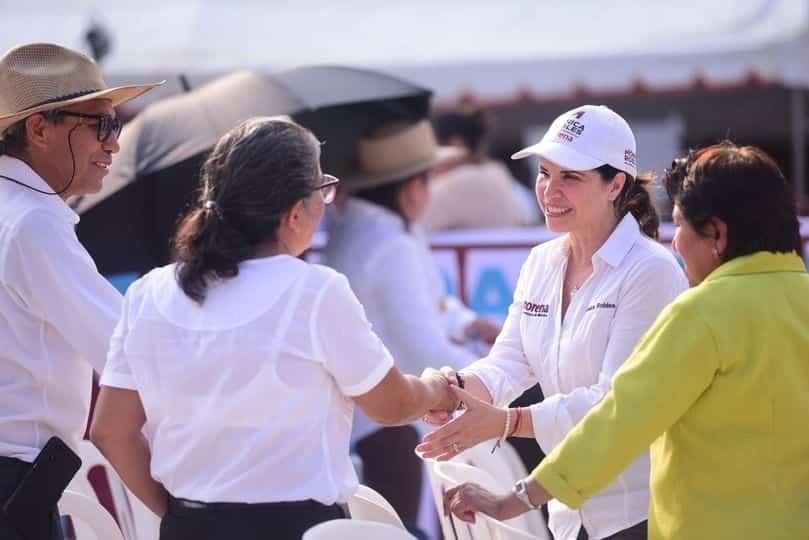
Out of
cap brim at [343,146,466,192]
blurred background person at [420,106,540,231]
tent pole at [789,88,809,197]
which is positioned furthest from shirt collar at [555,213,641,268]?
tent pole at [789,88,809,197]

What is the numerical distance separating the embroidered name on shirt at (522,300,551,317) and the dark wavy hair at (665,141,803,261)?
0.72 metres

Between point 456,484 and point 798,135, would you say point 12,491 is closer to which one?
point 456,484

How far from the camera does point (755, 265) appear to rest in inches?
100

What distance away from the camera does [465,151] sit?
289 inches

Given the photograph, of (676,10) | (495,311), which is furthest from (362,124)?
(676,10)

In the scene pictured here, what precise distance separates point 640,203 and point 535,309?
358 millimetres

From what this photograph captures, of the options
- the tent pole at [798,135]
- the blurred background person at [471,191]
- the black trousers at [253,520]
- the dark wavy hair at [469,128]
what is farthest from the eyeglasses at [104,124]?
the tent pole at [798,135]

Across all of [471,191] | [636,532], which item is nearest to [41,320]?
[636,532]

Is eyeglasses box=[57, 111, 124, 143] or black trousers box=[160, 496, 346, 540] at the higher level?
eyeglasses box=[57, 111, 124, 143]

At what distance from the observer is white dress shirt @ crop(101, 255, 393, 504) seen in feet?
8.38

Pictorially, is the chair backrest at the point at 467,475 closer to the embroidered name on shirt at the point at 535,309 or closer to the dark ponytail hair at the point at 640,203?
the embroidered name on shirt at the point at 535,309

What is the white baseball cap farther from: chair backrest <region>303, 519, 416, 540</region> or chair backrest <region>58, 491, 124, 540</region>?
chair backrest <region>58, 491, 124, 540</region>

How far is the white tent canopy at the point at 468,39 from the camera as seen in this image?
30.0 feet

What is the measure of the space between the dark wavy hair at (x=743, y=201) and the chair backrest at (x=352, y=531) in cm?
82
